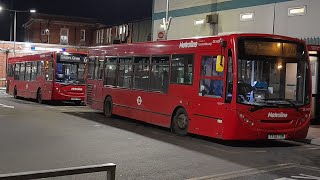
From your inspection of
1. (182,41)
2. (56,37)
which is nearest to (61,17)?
(56,37)

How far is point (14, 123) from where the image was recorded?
619 inches

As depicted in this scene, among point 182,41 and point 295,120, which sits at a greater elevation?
point 182,41

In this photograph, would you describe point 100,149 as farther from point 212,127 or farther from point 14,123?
point 14,123

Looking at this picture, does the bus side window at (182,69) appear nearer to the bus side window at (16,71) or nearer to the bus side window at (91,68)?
the bus side window at (91,68)

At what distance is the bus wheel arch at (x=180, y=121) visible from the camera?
45.0 feet

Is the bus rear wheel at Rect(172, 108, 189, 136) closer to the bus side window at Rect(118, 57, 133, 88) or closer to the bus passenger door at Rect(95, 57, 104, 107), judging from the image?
the bus side window at Rect(118, 57, 133, 88)

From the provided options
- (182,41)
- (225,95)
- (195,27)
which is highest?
(195,27)

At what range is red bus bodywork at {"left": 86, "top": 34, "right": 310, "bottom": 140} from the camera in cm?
1184

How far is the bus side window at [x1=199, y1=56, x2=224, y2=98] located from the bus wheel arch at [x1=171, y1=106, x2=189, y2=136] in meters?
1.08

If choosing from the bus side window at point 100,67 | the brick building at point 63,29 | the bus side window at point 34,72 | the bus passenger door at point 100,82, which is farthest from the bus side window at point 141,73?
the brick building at point 63,29

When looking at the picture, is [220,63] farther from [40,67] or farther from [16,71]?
[16,71]

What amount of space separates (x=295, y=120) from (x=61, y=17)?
199 ft

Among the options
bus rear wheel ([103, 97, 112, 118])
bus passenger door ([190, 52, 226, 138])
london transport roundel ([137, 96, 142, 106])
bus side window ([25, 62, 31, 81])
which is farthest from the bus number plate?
bus side window ([25, 62, 31, 81])

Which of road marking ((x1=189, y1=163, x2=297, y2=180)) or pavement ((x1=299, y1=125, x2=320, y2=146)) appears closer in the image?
road marking ((x1=189, y1=163, x2=297, y2=180))
